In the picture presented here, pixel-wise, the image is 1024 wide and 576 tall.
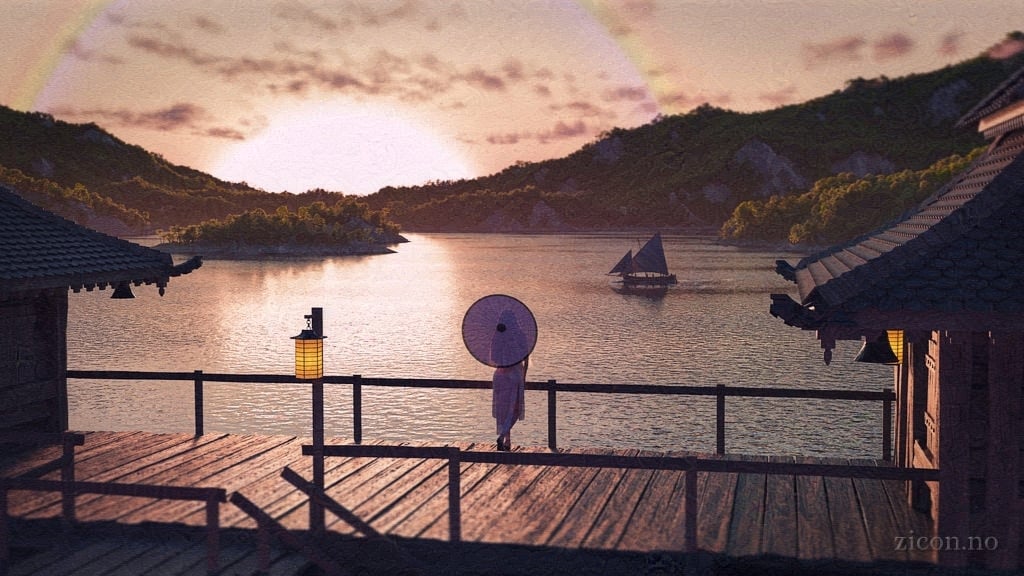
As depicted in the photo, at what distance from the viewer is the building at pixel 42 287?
13031 millimetres

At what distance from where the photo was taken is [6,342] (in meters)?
13.2

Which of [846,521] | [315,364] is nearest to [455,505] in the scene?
[315,364]

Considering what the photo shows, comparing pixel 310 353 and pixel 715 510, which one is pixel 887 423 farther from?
pixel 310 353

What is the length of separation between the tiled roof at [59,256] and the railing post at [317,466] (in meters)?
4.17

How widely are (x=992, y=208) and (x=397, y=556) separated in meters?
6.89

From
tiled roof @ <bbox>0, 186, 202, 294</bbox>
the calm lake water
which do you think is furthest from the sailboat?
tiled roof @ <bbox>0, 186, 202, 294</bbox>

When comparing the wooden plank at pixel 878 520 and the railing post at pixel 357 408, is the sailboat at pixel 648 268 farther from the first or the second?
the wooden plank at pixel 878 520

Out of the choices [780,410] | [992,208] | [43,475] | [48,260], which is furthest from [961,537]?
[780,410]

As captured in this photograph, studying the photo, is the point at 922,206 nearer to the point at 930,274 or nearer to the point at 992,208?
the point at 992,208

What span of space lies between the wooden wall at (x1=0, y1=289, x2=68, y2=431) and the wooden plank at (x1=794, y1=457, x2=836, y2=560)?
10.5m

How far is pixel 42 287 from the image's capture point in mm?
12562

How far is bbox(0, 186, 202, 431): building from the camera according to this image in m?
13.0

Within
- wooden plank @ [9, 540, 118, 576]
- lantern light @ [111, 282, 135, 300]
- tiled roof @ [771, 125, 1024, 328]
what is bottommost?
wooden plank @ [9, 540, 118, 576]

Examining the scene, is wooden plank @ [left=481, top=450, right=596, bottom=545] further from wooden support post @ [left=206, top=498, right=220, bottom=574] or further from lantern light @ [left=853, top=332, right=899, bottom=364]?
lantern light @ [left=853, top=332, right=899, bottom=364]
